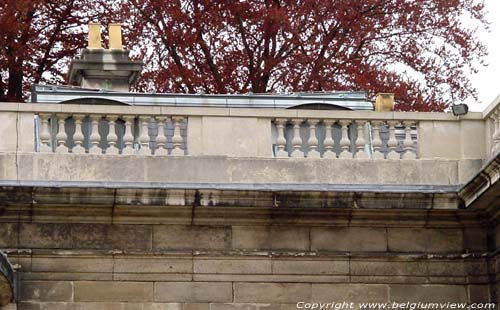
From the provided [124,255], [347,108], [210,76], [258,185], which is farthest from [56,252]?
[210,76]

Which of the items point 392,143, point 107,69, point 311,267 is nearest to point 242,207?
point 311,267

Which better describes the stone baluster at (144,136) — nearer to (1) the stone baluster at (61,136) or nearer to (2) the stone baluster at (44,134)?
(1) the stone baluster at (61,136)

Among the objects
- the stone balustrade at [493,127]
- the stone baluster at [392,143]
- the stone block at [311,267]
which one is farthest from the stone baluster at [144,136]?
the stone balustrade at [493,127]

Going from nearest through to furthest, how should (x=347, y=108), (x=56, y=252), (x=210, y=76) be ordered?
(x=56, y=252)
(x=347, y=108)
(x=210, y=76)

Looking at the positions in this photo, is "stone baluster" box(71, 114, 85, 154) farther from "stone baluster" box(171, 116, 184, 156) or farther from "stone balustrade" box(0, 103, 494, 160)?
"stone baluster" box(171, 116, 184, 156)

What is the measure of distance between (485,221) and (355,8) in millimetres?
10034

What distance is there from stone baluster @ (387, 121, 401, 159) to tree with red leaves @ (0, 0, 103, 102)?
9760 mm

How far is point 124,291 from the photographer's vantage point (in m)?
24.4

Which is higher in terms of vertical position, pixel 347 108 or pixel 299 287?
pixel 347 108

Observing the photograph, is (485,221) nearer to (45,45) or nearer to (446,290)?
(446,290)

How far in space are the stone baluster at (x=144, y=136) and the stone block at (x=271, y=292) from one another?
176 centimetres

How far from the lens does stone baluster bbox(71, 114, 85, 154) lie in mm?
24516

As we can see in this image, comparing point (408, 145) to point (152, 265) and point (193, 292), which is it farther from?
point (152, 265)

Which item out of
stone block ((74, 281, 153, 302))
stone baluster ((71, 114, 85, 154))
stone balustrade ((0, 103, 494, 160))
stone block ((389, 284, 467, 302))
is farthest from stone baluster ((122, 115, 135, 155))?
stone block ((389, 284, 467, 302))
